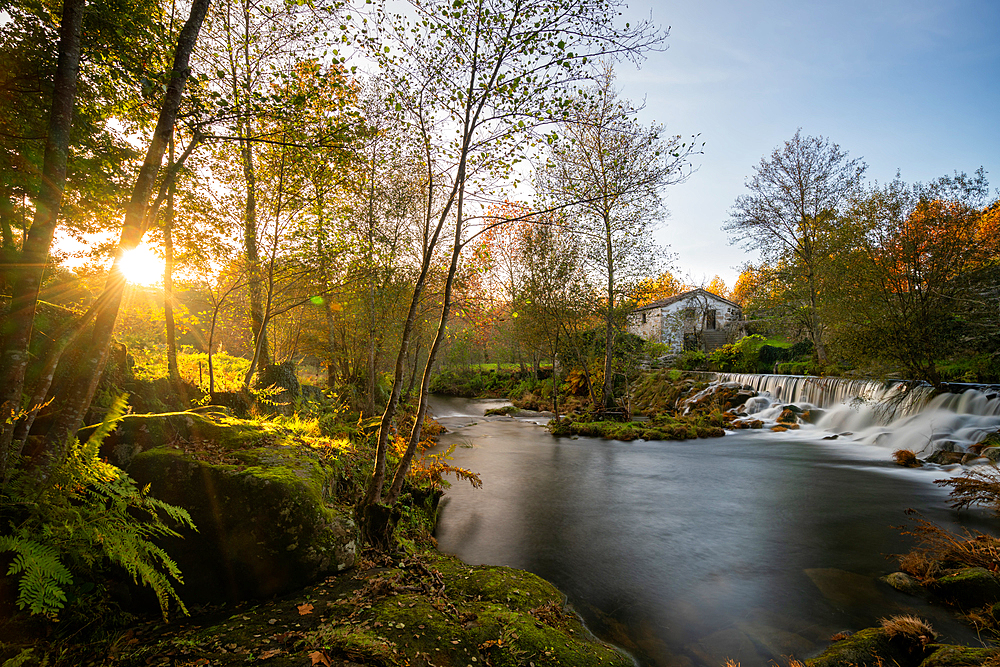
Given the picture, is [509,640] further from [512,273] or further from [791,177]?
[791,177]

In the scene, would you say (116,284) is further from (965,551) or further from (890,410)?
(890,410)

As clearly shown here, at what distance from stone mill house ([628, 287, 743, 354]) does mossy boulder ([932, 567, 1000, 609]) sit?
97.8ft

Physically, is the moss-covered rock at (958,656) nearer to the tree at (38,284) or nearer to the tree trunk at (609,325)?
the tree at (38,284)

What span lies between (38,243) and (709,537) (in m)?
10.8

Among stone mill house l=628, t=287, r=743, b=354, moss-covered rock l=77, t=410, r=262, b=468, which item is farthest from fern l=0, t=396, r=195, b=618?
stone mill house l=628, t=287, r=743, b=354

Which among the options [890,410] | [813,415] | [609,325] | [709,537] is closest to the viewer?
[709,537]

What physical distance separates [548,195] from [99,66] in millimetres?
5502

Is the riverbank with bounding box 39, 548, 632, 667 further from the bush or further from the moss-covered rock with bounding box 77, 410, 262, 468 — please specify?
the bush

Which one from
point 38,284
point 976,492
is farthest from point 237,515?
point 976,492

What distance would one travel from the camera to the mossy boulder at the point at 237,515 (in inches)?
160

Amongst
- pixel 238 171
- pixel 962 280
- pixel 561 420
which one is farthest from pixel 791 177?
pixel 238 171

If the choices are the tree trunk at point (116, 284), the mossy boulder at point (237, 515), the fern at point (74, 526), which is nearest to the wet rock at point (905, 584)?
the mossy boulder at point (237, 515)

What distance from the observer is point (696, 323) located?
4097cm

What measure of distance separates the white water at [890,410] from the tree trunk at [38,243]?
19.4m
